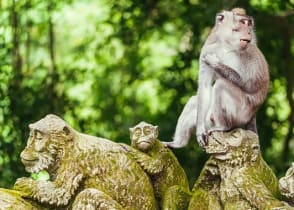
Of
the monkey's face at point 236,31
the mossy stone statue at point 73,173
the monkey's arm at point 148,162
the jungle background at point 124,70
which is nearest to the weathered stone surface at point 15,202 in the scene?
the mossy stone statue at point 73,173

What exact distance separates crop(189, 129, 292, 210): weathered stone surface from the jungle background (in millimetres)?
5087

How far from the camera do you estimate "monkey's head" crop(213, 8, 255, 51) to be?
734 centimetres

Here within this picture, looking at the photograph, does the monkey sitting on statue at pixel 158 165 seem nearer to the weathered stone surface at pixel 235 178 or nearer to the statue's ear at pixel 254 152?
the weathered stone surface at pixel 235 178

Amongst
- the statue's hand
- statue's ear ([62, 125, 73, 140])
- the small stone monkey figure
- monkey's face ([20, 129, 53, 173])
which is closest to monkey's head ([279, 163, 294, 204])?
the small stone monkey figure

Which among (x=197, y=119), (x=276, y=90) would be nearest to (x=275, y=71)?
(x=276, y=90)

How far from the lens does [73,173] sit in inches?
267

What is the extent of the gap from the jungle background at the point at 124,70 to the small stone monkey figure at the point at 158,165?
4913 millimetres

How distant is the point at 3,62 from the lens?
12.6 metres

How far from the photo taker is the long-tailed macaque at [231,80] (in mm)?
7281

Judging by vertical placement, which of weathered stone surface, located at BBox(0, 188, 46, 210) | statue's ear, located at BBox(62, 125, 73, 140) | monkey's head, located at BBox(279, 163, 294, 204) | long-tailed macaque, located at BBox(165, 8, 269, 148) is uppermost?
long-tailed macaque, located at BBox(165, 8, 269, 148)

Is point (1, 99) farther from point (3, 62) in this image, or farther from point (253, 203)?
point (253, 203)

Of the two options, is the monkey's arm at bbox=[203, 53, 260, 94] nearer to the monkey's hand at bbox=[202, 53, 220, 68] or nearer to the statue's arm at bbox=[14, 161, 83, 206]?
the monkey's hand at bbox=[202, 53, 220, 68]

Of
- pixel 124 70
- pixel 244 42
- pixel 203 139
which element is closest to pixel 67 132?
pixel 203 139

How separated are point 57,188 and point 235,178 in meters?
1.21
